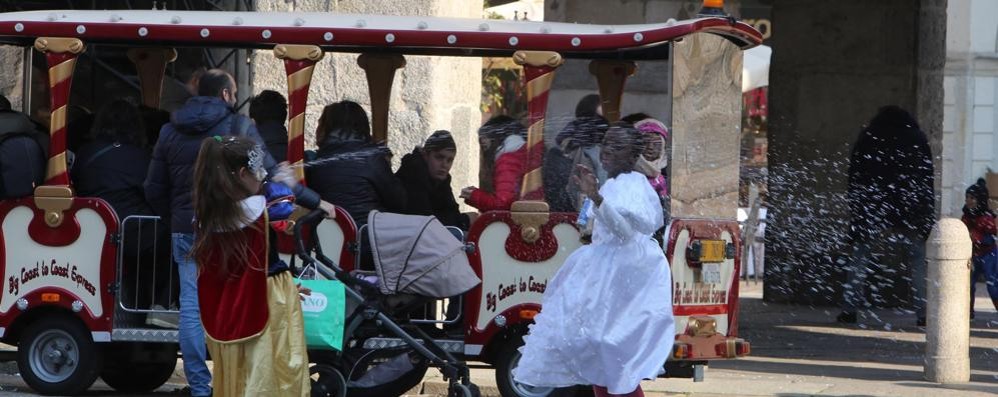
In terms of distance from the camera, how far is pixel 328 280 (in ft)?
28.6

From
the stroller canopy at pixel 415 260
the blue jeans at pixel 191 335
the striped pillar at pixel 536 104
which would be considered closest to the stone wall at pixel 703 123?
the striped pillar at pixel 536 104

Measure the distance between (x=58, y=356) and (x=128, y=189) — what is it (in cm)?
98

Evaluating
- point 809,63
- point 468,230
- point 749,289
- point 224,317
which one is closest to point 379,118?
point 468,230

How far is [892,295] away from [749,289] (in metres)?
5.37

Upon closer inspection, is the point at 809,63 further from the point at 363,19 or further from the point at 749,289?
the point at 363,19

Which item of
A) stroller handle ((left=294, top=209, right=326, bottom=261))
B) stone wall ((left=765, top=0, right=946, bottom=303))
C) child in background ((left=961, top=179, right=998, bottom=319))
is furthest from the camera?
stone wall ((left=765, top=0, right=946, bottom=303))

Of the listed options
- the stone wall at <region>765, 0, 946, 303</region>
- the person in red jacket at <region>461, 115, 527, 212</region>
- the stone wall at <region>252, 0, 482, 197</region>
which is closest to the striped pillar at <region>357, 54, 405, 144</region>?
the stone wall at <region>252, 0, 482, 197</region>

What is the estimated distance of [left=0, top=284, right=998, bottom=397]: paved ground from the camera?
10.7 m

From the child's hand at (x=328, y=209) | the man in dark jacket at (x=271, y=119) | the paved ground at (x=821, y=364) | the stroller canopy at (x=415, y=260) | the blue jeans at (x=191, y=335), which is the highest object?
the man in dark jacket at (x=271, y=119)

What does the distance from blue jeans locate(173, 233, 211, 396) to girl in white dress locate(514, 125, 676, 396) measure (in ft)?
6.58

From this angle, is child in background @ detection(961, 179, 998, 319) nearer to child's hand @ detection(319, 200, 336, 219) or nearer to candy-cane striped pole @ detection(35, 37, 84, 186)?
child's hand @ detection(319, 200, 336, 219)

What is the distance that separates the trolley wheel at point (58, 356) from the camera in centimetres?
968

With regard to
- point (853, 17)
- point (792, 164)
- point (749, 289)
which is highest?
point (853, 17)

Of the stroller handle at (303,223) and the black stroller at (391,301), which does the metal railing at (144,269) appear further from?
the stroller handle at (303,223)
